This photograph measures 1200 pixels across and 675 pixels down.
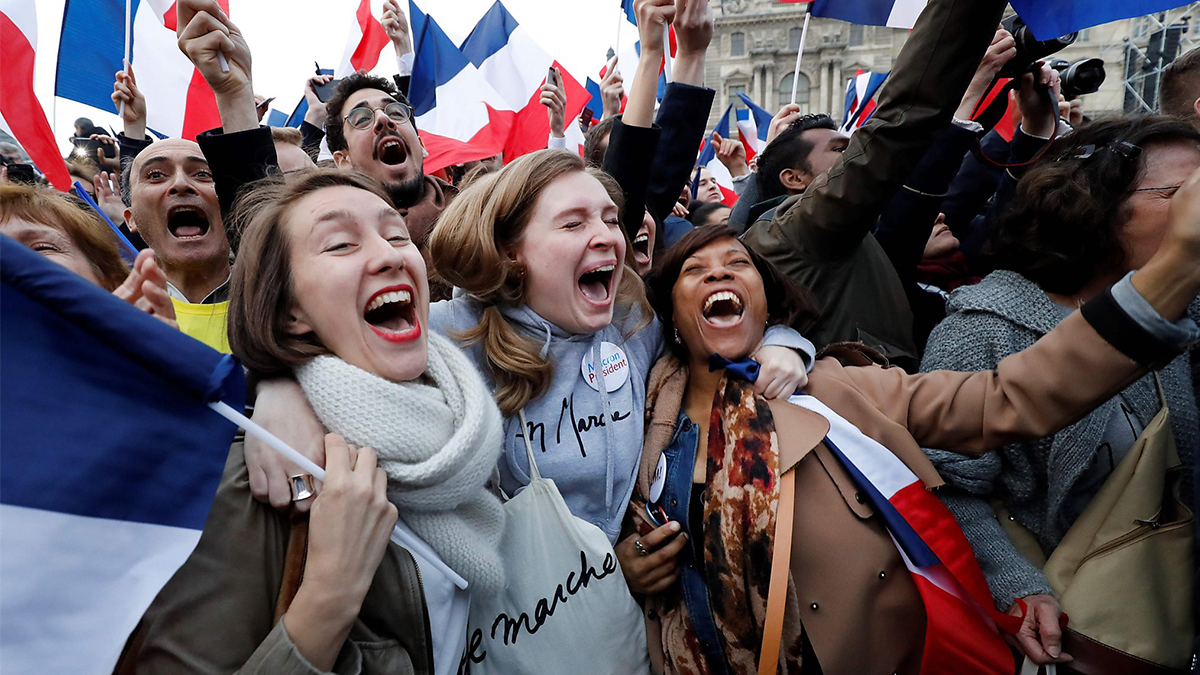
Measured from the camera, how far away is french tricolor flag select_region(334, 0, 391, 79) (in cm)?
626

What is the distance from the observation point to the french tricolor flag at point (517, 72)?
597 cm

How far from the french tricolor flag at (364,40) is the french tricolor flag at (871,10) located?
3968 millimetres

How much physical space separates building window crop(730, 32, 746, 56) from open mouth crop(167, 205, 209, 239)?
50.1m

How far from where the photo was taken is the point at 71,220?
2039 mm

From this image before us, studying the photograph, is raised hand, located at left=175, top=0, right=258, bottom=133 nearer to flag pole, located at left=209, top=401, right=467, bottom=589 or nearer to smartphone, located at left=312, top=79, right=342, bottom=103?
flag pole, located at left=209, top=401, right=467, bottom=589

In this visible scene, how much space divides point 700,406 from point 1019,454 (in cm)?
90

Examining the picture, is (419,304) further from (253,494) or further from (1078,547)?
(1078,547)

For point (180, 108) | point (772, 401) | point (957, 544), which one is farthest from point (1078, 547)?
point (180, 108)

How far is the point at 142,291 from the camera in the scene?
4.68 ft

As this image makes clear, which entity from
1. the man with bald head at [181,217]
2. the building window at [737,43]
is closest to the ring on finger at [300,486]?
the man with bald head at [181,217]

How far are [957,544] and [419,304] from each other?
4.89 ft

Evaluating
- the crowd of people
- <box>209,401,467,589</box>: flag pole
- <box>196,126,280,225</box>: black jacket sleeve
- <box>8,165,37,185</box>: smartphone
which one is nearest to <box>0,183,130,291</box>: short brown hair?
the crowd of people

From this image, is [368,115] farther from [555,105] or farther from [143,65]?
[143,65]

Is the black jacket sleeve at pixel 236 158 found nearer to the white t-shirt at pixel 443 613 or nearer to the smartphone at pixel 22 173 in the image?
the white t-shirt at pixel 443 613
